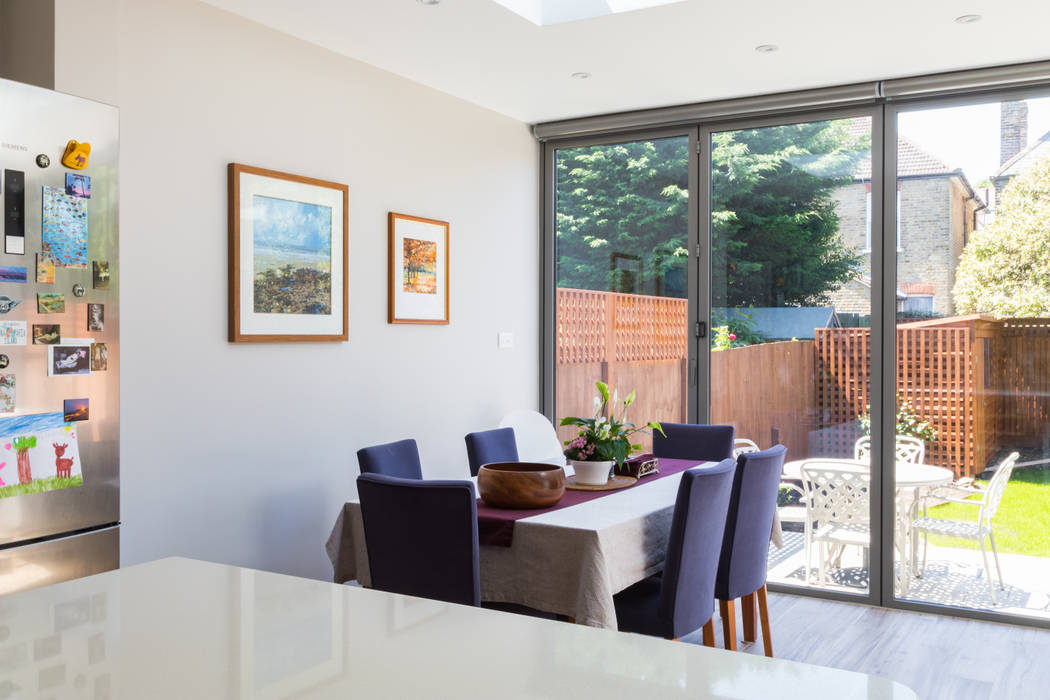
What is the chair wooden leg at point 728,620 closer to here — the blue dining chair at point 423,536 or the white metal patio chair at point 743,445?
the blue dining chair at point 423,536

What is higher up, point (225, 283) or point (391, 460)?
point (225, 283)

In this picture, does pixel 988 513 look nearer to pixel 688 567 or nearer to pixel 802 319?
pixel 802 319

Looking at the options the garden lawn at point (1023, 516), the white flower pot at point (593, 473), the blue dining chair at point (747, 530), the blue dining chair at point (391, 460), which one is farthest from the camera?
the garden lawn at point (1023, 516)

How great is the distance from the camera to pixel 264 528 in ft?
12.0

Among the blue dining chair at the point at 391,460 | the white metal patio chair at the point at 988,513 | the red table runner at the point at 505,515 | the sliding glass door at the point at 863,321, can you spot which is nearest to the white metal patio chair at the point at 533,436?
the sliding glass door at the point at 863,321

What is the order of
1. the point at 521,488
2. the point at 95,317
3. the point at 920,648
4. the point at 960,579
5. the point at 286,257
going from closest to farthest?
the point at 95,317 → the point at 521,488 → the point at 286,257 → the point at 920,648 → the point at 960,579

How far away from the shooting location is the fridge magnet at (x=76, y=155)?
2.35 metres

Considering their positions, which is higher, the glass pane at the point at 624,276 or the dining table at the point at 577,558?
the glass pane at the point at 624,276

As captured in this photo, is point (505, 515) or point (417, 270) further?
point (417, 270)

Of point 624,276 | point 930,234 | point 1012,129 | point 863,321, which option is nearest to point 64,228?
point 624,276

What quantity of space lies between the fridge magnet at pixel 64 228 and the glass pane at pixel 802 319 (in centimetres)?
340

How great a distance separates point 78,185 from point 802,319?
3.54 m

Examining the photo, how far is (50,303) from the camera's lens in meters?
2.33

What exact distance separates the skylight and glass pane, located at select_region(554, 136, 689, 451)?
1.67 m
